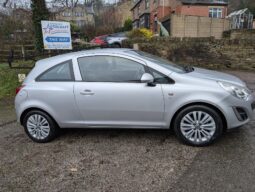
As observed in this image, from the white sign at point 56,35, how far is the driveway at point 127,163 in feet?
17.1

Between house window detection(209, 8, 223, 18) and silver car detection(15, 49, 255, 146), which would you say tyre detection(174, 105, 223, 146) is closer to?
Result: silver car detection(15, 49, 255, 146)

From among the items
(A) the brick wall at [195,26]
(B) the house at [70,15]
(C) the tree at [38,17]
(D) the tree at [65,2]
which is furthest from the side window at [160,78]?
(D) the tree at [65,2]

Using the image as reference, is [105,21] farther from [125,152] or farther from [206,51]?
[125,152]

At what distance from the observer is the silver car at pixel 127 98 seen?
3.68m

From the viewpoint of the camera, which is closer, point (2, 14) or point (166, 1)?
point (2, 14)

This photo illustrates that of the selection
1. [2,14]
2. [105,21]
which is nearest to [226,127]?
[2,14]

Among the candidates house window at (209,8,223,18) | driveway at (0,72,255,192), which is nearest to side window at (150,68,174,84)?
driveway at (0,72,255,192)

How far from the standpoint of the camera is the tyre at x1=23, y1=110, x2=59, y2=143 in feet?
13.9

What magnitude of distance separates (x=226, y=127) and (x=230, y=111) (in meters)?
0.28

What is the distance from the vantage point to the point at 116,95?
152 inches

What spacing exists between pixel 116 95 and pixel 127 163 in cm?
106

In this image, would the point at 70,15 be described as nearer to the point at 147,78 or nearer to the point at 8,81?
the point at 8,81

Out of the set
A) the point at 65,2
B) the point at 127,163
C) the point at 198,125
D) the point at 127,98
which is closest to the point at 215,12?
the point at 65,2

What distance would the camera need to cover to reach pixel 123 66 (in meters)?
4.00
